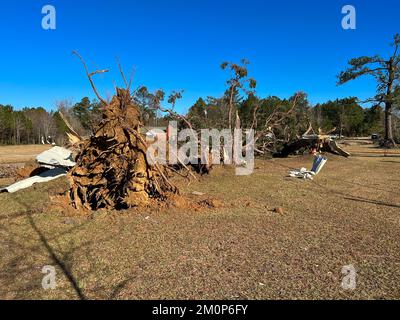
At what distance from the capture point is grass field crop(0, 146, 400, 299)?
136 inches

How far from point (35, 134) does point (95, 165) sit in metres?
47.2

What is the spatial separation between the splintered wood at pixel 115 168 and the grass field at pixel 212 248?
0.47 metres

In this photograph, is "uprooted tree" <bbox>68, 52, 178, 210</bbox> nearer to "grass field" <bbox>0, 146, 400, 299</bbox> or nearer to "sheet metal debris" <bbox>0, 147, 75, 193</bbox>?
"grass field" <bbox>0, 146, 400, 299</bbox>

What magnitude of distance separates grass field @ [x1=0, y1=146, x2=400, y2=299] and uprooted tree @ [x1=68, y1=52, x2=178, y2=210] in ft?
1.53

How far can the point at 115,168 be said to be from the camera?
6836 millimetres

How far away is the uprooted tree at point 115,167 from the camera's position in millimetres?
6762

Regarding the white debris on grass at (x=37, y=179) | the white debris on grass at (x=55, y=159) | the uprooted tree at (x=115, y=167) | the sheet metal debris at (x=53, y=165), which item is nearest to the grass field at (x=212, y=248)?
the uprooted tree at (x=115, y=167)

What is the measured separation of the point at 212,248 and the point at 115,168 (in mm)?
3091

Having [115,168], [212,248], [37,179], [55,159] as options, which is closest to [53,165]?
[55,159]

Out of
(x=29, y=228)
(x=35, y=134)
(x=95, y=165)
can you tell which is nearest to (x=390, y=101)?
(x=95, y=165)
